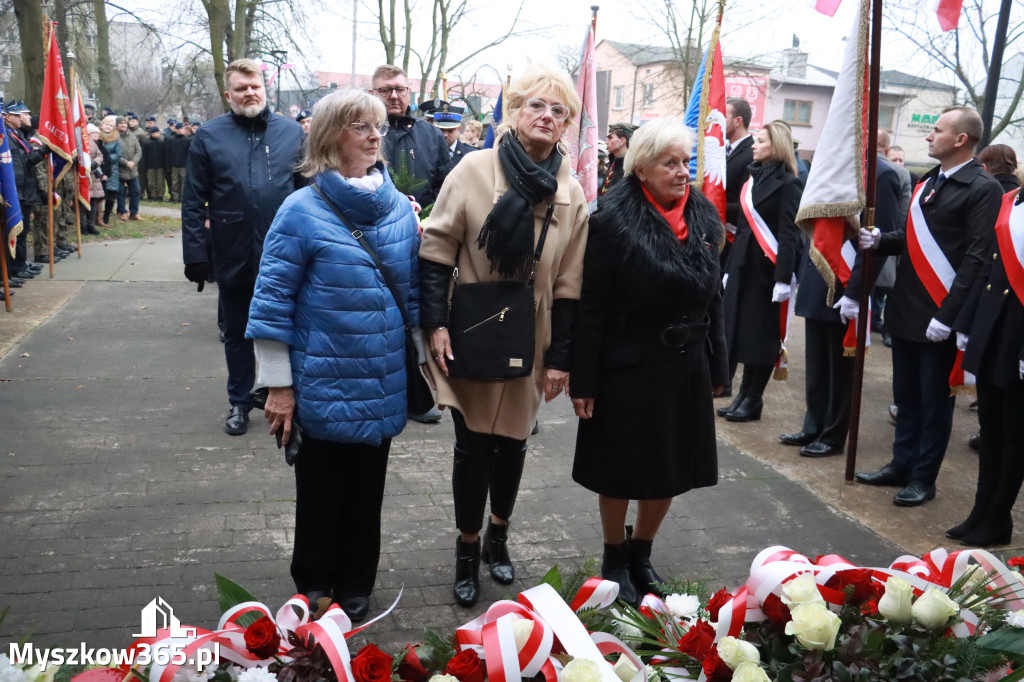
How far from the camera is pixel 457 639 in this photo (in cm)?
204

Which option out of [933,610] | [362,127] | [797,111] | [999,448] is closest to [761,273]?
[999,448]

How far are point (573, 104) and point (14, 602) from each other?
2783 mm

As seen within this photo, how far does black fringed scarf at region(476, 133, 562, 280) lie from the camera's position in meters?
3.23

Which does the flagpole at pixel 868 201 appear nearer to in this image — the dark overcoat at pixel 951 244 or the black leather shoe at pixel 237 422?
the dark overcoat at pixel 951 244

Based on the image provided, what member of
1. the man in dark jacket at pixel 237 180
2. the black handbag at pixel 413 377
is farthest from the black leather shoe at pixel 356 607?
the man in dark jacket at pixel 237 180

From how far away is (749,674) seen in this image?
1.84 meters

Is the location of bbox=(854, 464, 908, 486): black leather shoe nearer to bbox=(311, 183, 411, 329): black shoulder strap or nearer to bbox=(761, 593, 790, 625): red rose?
bbox=(311, 183, 411, 329): black shoulder strap

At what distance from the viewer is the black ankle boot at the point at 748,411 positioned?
22.2 feet

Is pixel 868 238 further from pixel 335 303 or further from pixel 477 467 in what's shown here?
pixel 335 303

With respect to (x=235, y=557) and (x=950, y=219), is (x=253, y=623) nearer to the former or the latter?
(x=235, y=557)

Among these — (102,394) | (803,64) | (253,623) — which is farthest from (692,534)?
(803,64)

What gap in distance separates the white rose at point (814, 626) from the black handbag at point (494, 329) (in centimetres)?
157

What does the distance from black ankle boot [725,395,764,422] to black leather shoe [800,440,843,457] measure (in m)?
0.78

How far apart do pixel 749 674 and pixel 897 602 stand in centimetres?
44
